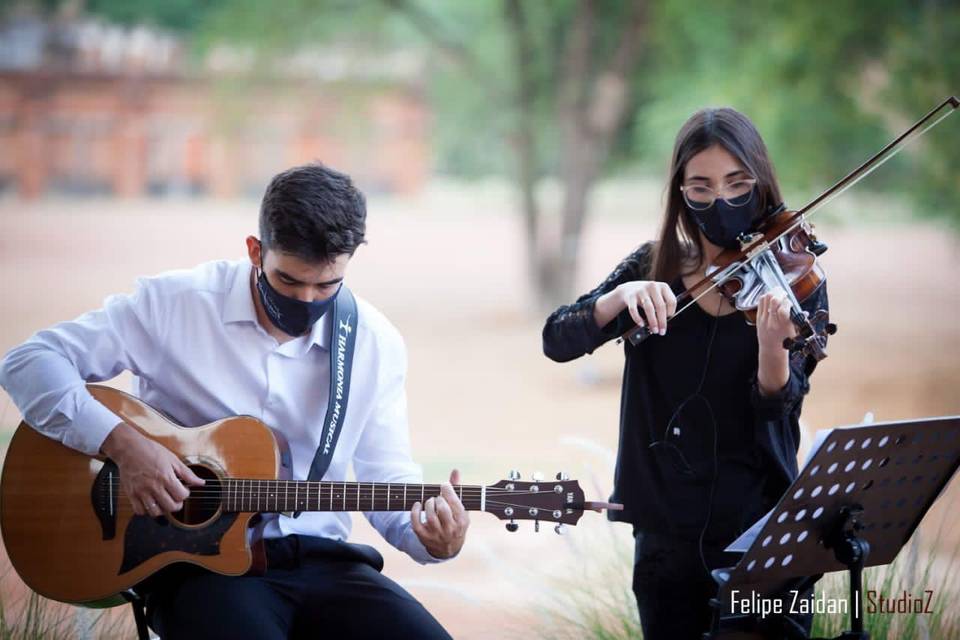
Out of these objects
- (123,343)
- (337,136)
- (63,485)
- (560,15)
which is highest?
(560,15)

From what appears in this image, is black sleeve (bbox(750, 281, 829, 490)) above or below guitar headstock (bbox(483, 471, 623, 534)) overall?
above

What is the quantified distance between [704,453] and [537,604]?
1.29 meters

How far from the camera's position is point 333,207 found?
2.21 m

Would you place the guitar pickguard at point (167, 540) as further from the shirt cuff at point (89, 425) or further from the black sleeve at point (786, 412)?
the black sleeve at point (786, 412)

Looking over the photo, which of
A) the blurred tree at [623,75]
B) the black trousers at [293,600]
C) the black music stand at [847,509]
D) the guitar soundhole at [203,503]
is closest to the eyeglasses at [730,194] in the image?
the black music stand at [847,509]

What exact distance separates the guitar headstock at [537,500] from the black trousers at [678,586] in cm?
19

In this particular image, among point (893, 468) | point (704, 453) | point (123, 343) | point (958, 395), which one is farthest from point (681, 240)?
point (958, 395)

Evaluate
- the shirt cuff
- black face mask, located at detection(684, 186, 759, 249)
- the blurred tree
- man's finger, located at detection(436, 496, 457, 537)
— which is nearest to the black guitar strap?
man's finger, located at detection(436, 496, 457, 537)

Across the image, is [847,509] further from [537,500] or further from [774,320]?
[537,500]

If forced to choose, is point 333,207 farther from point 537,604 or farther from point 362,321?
point 537,604

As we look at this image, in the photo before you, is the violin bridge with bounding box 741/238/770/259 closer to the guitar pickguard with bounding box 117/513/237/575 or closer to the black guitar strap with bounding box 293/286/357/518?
the black guitar strap with bounding box 293/286/357/518

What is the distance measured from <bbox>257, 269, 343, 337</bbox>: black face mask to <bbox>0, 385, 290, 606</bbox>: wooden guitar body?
21cm

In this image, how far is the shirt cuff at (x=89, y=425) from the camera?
223 cm

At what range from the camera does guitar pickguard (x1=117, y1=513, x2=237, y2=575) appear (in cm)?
220
